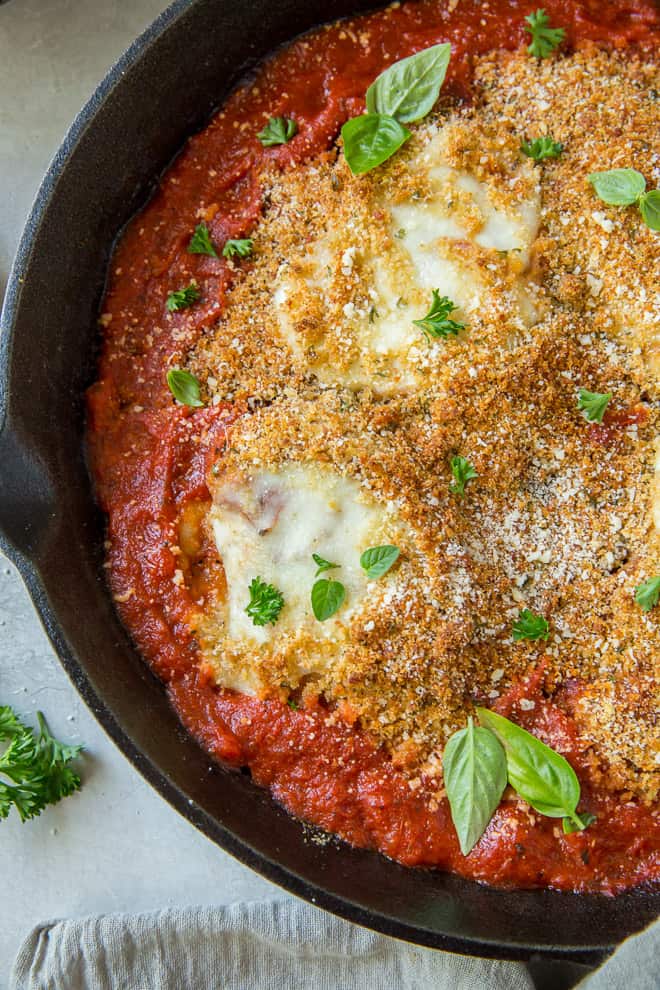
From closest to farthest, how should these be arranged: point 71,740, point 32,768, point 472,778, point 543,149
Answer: point 472,778
point 543,149
point 32,768
point 71,740

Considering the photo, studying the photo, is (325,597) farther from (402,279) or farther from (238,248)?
(238,248)

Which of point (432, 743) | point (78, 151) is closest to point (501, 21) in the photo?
point (78, 151)

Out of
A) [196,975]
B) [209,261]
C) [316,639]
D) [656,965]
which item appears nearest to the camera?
[656,965]

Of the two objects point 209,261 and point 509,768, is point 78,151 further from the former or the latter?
point 509,768

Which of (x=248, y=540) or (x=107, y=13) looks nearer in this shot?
(x=248, y=540)

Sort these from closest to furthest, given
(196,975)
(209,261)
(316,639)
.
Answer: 1. (316,639)
2. (209,261)
3. (196,975)

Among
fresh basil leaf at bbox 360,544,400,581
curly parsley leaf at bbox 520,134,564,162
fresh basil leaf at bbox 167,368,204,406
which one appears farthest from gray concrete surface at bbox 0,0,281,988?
curly parsley leaf at bbox 520,134,564,162

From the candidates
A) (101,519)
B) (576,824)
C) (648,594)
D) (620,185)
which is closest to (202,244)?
(101,519)
